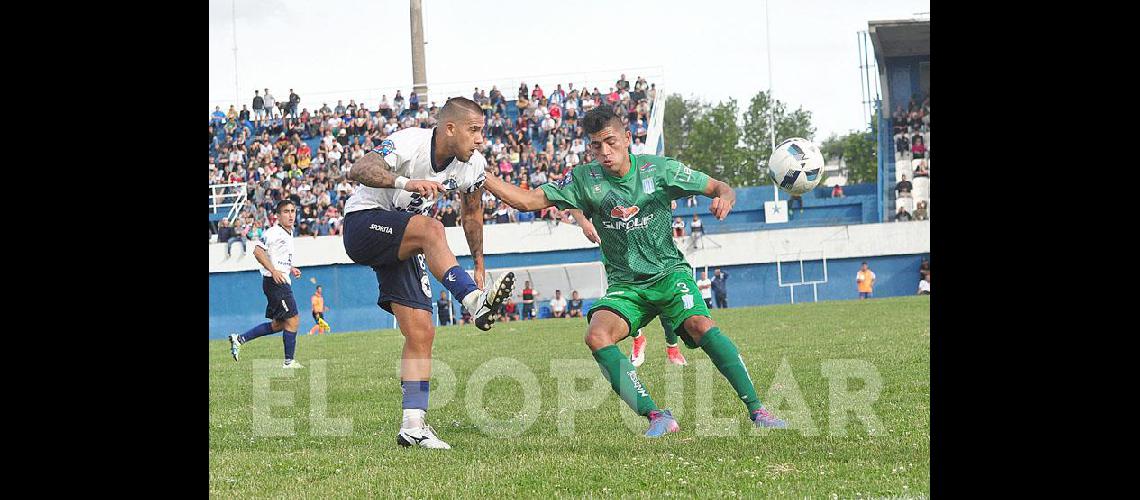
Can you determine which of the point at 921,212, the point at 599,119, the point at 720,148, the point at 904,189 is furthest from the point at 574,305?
the point at 720,148

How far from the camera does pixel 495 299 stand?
6.40 metres

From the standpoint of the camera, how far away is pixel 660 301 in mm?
7191

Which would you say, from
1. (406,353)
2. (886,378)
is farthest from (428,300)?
(886,378)

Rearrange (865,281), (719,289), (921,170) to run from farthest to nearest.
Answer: (921,170) → (719,289) → (865,281)

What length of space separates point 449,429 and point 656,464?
7.45ft

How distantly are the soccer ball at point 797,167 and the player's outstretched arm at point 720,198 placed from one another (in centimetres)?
82

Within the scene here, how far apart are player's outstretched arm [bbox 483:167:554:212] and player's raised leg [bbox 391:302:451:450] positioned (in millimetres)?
922

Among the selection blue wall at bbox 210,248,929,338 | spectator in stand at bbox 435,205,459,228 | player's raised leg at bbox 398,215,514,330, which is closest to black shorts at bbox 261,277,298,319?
player's raised leg at bbox 398,215,514,330

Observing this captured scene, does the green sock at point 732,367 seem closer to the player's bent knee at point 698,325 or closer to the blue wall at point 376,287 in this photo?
the player's bent knee at point 698,325

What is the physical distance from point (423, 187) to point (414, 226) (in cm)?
48

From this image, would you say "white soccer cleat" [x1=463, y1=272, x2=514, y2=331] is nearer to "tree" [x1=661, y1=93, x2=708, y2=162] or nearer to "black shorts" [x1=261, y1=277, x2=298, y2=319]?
"black shorts" [x1=261, y1=277, x2=298, y2=319]

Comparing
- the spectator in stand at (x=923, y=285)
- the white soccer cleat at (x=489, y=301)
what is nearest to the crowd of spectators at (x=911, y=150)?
the spectator in stand at (x=923, y=285)

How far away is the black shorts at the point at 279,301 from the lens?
1340cm

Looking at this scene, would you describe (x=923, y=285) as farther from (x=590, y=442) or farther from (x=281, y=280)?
(x=590, y=442)
